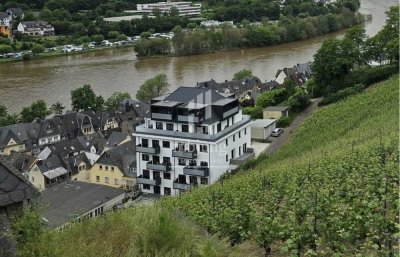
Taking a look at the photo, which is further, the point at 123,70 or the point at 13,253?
the point at 123,70

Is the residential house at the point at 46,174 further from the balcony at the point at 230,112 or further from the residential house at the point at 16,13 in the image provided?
the residential house at the point at 16,13

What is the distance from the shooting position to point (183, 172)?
10539 mm

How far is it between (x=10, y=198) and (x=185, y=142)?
8.06m

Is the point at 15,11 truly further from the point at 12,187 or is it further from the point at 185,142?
the point at 12,187

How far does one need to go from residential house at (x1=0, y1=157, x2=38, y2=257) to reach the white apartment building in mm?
38634

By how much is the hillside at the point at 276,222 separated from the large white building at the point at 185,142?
14.7ft

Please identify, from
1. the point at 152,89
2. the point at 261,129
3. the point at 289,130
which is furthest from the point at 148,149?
the point at 152,89

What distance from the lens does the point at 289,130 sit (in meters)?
13.0

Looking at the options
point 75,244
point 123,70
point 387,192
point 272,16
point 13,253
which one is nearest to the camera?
point 13,253

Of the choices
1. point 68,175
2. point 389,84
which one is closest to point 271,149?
point 389,84

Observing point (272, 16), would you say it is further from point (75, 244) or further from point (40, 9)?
point (75, 244)

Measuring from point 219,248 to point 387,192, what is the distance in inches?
48.8

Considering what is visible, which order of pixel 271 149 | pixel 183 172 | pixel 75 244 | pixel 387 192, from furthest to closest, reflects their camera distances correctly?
pixel 271 149 < pixel 183 172 < pixel 387 192 < pixel 75 244

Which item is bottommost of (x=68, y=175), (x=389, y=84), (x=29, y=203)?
(x=68, y=175)
